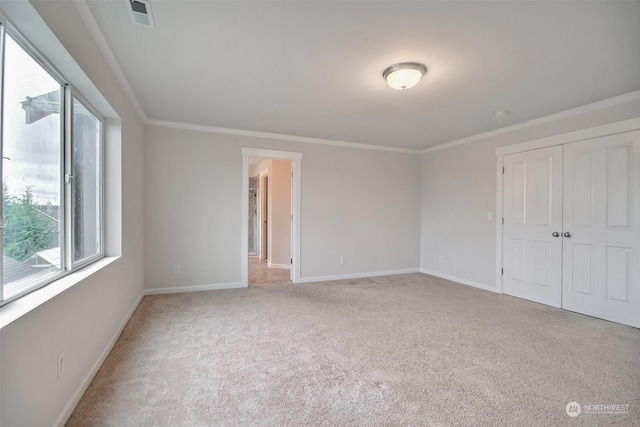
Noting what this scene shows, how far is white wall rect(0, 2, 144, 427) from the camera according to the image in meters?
1.21

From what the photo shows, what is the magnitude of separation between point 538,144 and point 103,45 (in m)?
4.68

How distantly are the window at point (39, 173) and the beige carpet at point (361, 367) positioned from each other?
0.88m

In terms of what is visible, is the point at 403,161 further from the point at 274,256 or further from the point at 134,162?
the point at 134,162

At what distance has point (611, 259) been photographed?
10.5 ft

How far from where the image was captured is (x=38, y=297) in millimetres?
1428

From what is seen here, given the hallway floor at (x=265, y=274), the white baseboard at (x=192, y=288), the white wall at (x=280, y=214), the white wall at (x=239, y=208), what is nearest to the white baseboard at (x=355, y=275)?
the white wall at (x=239, y=208)

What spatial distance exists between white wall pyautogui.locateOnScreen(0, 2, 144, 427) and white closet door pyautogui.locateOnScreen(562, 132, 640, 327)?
4.73m

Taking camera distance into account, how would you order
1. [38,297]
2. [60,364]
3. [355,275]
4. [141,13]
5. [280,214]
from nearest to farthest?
[38,297]
[60,364]
[141,13]
[355,275]
[280,214]

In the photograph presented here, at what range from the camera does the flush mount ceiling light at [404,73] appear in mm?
2414

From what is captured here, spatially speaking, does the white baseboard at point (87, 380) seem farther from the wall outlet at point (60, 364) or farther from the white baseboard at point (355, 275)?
the white baseboard at point (355, 275)

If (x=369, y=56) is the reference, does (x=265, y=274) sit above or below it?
below

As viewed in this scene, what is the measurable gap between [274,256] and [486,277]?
393 cm

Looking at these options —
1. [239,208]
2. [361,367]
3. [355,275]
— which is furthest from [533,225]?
[239,208]

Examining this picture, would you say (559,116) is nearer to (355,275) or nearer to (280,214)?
(355,275)
